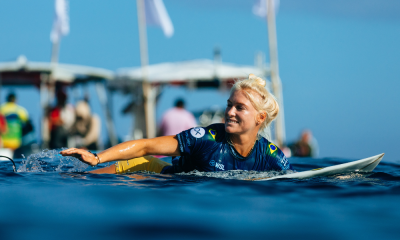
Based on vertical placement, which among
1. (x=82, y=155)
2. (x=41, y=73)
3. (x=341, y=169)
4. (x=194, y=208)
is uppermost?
(x=41, y=73)

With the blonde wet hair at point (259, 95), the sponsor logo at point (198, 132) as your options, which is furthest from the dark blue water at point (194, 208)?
the blonde wet hair at point (259, 95)

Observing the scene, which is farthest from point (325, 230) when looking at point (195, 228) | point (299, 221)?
point (195, 228)

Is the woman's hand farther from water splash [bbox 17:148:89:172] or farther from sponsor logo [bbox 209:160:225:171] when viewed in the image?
sponsor logo [bbox 209:160:225:171]

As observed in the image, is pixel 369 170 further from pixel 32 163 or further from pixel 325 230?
pixel 32 163

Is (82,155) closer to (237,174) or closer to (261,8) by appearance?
(237,174)

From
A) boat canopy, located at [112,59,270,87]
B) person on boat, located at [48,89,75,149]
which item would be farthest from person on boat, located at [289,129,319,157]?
person on boat, located at [48,89,75,149]

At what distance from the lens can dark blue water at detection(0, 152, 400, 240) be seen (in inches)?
90.4

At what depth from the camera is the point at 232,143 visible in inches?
161

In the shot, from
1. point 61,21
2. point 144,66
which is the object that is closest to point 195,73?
point 144,66

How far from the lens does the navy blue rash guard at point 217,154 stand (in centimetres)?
397

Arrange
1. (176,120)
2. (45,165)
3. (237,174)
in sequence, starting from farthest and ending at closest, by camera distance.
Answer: (176,120) → (45,165) → (237,174)

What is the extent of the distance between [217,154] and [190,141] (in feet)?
0.93

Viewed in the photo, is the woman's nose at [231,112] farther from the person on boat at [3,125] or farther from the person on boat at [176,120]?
the person on boat at [3,125]

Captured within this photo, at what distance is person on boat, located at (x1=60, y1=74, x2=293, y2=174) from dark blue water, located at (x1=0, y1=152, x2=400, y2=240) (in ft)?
0.64
